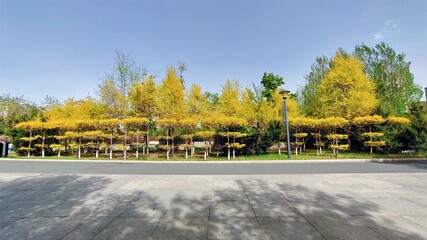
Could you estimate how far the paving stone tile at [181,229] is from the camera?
3.06 metres

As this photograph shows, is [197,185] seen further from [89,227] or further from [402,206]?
[402,206]

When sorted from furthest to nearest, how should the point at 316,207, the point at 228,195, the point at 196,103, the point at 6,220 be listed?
the point at 196,103 < the point at 228,195 < the point at 316,207 < the point at 6,220

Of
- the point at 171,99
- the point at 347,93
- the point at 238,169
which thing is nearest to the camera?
the point at 238,169

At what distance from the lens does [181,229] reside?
330 centimetres

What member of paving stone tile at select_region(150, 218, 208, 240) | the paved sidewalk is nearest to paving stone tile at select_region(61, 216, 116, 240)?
the paved sidewalk

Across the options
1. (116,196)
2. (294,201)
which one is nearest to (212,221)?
(294,201)

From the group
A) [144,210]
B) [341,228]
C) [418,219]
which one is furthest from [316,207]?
[144,210]

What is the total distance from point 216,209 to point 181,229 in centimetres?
110

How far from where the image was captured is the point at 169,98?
15773 millimetres

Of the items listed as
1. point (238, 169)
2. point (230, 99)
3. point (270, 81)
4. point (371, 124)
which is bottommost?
point (238, 169)

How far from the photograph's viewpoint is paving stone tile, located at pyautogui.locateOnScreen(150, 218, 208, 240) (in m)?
3.06

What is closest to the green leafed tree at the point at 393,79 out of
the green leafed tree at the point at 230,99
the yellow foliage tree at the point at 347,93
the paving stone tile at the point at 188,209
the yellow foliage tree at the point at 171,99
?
the yellow foliage tree at the point at 347,93

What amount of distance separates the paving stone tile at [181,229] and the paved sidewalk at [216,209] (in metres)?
0.02

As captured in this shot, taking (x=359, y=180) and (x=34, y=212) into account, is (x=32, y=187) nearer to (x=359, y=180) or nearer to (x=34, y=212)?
(x=34, y=212)
